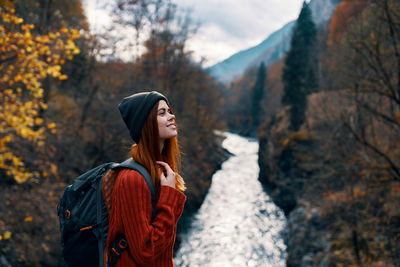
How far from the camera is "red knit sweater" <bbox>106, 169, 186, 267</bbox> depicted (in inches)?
53.8

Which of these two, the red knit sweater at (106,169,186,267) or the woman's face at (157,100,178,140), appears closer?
the red knit sweater at (106,169,186,267)

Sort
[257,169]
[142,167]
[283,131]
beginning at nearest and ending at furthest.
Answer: [142,167], [283,131], [257,169]

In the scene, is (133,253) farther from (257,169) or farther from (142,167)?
(257,169)

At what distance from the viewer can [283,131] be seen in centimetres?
2192

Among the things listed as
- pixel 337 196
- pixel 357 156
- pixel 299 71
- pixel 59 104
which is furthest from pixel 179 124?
pixel 299 71

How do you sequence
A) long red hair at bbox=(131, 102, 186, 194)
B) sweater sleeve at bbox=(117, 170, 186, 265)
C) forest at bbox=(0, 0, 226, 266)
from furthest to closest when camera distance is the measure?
forest at bbox=(0, 0, 226, 266)
long red hair at bbox=(131, 102, 186, 194)
sweater sleeve at bbox=(117, 170, 186, 265)

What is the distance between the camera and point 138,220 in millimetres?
1367

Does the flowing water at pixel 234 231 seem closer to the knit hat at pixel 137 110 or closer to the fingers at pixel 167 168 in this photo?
the fingers at pixel 167 168

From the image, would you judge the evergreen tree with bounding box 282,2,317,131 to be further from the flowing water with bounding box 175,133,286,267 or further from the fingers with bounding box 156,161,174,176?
the fingers with bounding box 156,161,174,176

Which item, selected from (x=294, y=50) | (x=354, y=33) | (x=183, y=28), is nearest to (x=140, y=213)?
(x=354, y=33)

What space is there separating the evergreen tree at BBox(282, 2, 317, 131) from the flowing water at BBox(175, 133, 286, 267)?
296 inches

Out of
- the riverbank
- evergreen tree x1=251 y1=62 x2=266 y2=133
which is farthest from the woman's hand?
evergreen tree x1=251 y1=62 x2=266 y2=133

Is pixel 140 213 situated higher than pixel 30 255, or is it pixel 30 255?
pixel 140 213

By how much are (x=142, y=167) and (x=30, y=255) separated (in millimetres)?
6652
